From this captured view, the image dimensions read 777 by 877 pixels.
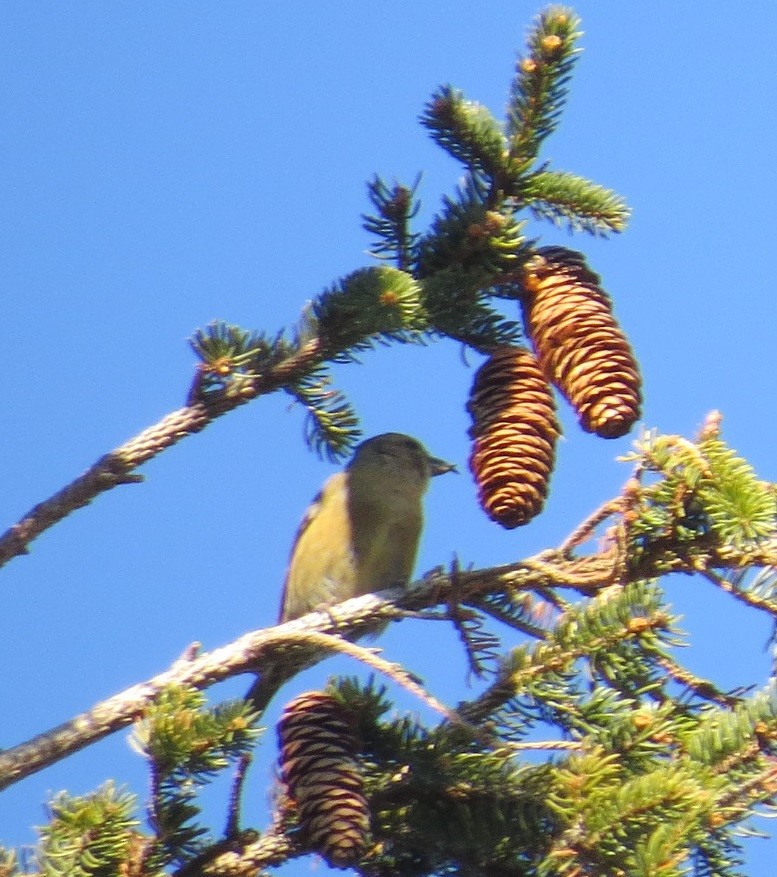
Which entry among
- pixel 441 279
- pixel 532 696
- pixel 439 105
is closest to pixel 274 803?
pixel 532 696

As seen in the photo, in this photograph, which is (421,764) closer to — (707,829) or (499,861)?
(499,861)

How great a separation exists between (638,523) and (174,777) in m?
0.92

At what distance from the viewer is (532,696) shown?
2357 millimetres

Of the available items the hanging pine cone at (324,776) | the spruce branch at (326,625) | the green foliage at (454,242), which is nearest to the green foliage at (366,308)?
the green foliage at (454,242)

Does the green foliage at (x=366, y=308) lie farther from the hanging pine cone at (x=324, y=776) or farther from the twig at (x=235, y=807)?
the twig at (x=235, y=807)

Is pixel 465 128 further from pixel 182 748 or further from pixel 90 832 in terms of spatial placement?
pixel 90 832

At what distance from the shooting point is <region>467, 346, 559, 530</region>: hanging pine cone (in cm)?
259

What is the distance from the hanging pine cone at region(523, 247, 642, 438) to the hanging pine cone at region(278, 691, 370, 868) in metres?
0.75

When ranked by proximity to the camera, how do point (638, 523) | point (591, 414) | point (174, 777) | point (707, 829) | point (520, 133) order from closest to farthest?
point (707, 829) < point (174, 777) < point (638, 523) < point (591, 414) < point (520, 133)

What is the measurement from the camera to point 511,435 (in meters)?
2.67

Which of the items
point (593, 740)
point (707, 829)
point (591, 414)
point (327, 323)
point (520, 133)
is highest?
point (520, 133)

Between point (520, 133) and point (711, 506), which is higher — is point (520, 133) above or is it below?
above

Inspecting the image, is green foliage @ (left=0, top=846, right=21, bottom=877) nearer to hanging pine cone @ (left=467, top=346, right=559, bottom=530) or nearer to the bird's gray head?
hanging pine cone @ (left=467, top=346, right=559, bottom=530)

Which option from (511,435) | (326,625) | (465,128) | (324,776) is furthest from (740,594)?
(465,128)
